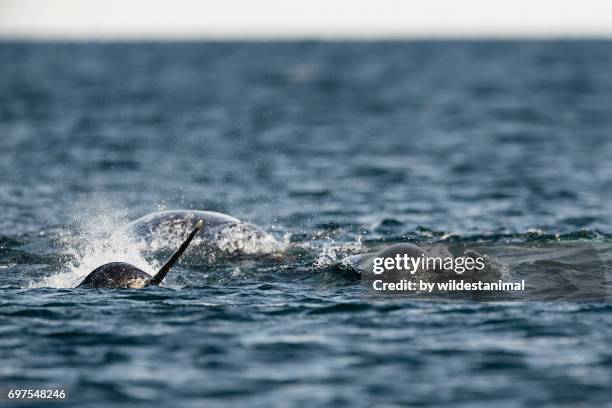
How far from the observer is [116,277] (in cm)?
1503

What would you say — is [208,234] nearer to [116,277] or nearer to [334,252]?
[334,252]

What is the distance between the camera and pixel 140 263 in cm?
1712

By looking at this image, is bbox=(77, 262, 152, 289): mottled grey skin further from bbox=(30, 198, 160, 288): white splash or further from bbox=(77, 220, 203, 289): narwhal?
bbox=(30, 198, 160, 288): white splash

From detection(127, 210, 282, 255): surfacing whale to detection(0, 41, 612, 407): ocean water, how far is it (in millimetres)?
192

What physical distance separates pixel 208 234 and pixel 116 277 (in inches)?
139

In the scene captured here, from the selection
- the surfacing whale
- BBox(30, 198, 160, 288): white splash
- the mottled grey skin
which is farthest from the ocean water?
the mottled grey skin

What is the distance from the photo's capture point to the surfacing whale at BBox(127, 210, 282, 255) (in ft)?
59.1

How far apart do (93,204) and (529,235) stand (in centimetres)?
999

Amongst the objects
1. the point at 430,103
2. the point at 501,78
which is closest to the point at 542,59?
the point at 501,78

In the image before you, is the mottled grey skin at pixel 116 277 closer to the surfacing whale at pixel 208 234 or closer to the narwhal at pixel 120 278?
the narwhal at pixel 120 278

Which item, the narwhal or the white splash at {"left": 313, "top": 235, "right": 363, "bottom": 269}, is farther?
the white splash at {"left": 313, "top": 235, "right": 363, "bottom": 269}

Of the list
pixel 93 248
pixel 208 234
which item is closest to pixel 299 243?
pixel 208 234

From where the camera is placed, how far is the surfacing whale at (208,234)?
1802 cm

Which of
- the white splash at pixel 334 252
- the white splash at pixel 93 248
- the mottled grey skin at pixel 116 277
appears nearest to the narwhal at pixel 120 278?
the mottled grey skin at pixel 116 277
